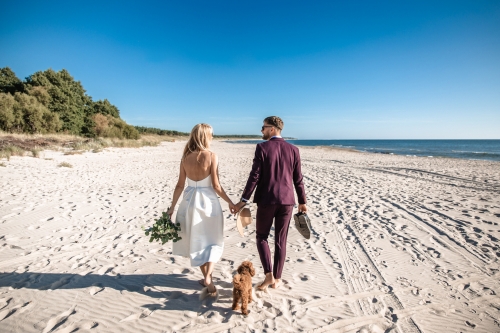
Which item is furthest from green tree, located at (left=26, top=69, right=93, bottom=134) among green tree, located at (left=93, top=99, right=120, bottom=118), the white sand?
the white sand

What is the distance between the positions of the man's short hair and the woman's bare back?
794 mm

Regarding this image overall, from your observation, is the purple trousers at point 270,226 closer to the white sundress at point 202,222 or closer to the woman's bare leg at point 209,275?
the white sundress at point 202,222

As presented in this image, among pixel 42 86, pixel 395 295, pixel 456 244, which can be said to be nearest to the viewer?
pixel 395 295

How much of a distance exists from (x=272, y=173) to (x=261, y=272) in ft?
5.70

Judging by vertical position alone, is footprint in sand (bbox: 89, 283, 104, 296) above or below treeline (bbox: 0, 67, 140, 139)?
below

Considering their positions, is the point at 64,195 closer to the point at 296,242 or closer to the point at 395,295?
the point at 296,242

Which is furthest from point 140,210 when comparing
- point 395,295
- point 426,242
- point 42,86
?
point 42,86

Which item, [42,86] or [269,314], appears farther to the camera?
[42,86]

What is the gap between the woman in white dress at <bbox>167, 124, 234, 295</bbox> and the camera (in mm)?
2850

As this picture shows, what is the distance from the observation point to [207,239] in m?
2.96

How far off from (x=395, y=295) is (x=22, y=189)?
1023cm

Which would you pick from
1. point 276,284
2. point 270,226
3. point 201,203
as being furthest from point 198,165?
point 276,284

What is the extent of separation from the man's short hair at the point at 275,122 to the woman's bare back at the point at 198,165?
0.79m

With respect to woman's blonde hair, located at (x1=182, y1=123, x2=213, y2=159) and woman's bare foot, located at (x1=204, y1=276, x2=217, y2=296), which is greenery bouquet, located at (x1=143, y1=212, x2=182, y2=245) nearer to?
woman's bare foot, located at (x1=204, y1=276, x2=217, y2=296)
